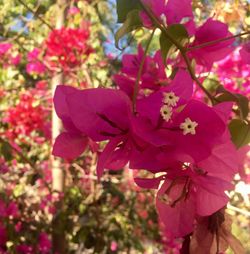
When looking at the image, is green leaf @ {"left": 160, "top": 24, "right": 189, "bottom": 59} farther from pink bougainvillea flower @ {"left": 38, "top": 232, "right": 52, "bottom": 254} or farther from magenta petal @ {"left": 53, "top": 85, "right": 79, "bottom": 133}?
pink bougainvillea flower @ {"left": 38, "top": 232, "right": 52, "bottom": 254}

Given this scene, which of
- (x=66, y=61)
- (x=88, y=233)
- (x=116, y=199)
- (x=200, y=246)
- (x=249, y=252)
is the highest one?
(x=200, y=246)

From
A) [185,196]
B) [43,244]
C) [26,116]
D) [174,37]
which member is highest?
[174,37]

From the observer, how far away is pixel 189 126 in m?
0.37

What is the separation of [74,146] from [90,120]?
74 mm

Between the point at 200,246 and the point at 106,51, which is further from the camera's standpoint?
the point at 106,51

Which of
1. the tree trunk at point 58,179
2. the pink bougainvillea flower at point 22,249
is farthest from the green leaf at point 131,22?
the tree trunk at point 58,179

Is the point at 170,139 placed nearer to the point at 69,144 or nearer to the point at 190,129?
the point at 190,129

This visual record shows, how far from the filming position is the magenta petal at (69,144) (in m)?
0.45

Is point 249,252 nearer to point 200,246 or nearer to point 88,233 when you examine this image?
point 200,246

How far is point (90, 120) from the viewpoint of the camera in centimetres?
39

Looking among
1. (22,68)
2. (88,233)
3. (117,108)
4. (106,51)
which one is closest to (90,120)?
(117,108)

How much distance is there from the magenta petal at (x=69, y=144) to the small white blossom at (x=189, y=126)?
12cm

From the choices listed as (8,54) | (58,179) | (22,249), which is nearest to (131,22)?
(22,249)

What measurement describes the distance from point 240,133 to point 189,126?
94 mm
